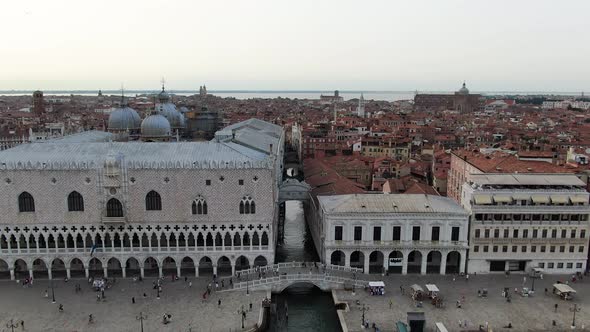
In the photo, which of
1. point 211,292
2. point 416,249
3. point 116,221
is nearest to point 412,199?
point 416,249

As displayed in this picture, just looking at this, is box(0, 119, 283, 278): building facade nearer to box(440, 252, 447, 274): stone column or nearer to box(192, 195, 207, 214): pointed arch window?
box(192, 195, 207, 214): pointed arch window

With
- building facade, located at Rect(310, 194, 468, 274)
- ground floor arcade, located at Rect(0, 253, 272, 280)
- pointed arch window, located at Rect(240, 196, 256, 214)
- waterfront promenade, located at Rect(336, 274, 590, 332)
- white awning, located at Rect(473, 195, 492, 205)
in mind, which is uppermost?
white awning, located at Rect(473, 195, 492, 205)

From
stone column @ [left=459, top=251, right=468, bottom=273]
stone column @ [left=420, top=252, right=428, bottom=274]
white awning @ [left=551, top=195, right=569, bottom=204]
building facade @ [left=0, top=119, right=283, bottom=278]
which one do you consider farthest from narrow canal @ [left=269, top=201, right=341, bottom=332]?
white awning @ [left=551, top=195, right=569, bottom=204]

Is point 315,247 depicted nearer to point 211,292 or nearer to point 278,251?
point 278,251

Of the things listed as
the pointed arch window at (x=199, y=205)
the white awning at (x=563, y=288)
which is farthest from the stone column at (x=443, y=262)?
the pointed arch window at (x=199, y=205)

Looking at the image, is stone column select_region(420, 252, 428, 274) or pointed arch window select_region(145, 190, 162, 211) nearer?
pointed arch window select_region(145, 190, 162, 211)

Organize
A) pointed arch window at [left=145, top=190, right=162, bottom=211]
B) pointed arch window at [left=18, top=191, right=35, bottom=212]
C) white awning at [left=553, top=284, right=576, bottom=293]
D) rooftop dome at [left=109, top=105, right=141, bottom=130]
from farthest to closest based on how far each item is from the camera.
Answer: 1. rooftop dome at [left=109, top=105, right=141, bottom=130]
2. pointed arch window at [left=145, top=190, right=162, bottom=211]
3. pointed arch window at [left=18, top=191, right=35, bottom=212]
4. white awning at [left=553, top=284, right=576, bottom=293]

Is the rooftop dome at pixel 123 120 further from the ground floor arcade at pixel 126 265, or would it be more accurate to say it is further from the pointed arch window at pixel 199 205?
the pointed arch window at pixel 199 205
